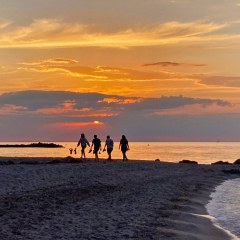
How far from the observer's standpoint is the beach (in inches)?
539

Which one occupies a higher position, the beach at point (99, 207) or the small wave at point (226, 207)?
the beach at point (99, 207)

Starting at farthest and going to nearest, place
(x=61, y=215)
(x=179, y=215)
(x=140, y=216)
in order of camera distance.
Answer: (x=179, y=215)
(x=140, y=216)
(x=61, y=215)

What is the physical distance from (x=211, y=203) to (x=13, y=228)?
14.1 m

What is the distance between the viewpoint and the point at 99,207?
18078mm

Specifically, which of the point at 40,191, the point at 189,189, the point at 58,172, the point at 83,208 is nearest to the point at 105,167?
the point at 58,172

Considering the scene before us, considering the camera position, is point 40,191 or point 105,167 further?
point 105,167

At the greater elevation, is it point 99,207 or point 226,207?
point 99,207

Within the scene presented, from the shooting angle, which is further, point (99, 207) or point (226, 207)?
point (226, 207)

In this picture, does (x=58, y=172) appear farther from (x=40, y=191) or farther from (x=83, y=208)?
(x=83, y=208)

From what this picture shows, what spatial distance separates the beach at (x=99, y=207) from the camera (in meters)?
13.7

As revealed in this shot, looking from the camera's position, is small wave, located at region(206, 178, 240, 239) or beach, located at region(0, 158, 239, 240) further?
small wave, located at region(206, 178, 240, 239)

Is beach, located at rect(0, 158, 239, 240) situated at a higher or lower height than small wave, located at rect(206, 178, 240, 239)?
higher

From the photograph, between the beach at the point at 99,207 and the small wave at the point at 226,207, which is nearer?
the beach at the point at 99,207

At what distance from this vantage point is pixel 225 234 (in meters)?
16.1
